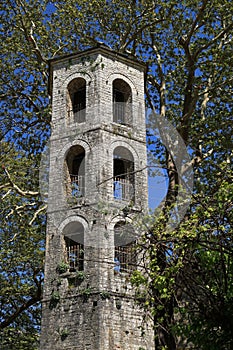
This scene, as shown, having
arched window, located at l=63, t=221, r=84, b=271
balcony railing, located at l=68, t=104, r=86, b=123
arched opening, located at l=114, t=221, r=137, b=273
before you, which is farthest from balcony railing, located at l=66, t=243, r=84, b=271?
balcony railing, located at l=68, t=104, r=86, b=123

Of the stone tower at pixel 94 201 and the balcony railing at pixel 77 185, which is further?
the balcony railing at pixel 77 185

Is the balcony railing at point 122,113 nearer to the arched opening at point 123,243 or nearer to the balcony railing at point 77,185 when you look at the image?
the balcony railing at point 77,185

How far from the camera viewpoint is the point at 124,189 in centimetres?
1684

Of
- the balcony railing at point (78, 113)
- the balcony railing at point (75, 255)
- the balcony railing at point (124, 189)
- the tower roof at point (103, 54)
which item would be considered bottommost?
the balcony railing at point (75, 255)

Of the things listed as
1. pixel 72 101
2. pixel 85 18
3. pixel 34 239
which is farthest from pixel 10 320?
pixel 85 18

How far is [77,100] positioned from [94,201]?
452cm

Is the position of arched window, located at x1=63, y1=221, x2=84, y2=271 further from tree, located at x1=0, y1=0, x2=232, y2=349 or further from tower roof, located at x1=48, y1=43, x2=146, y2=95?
tower roof, located at x1=48, y1=43, x2=146, y2=95

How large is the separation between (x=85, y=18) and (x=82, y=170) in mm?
6475

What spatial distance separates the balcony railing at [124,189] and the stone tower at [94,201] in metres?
0.03

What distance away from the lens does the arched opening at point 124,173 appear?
1670 cm

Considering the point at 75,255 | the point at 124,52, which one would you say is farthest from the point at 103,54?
the point at 75,255

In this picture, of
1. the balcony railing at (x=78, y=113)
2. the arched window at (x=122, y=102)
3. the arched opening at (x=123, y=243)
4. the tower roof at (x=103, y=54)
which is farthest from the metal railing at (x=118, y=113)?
the arched opening at (x=123, y=243)

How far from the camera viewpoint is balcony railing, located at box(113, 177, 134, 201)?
16.6 metres

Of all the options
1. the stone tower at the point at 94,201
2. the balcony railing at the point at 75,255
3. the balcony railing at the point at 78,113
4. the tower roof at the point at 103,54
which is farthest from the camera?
the tower roof at the point at 103,54
